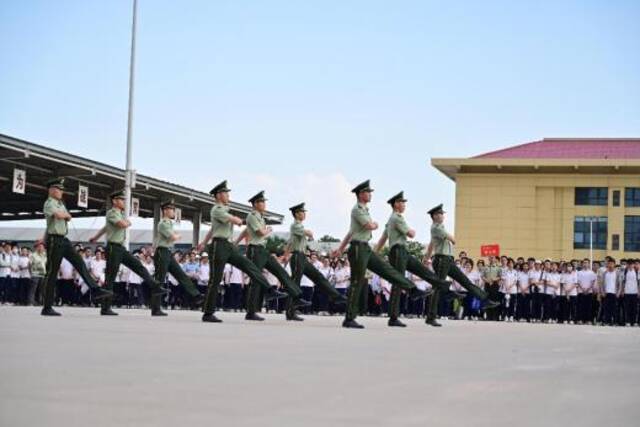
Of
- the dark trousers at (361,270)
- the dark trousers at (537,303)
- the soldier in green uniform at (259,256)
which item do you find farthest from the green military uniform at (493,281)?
the dark trousers at (361,270)

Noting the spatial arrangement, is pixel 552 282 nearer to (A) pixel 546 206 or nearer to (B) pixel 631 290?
(B) pixel 631 290

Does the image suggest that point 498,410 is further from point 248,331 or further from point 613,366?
point 248,331

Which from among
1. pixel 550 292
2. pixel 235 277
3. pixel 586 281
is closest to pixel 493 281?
pixel 550 292

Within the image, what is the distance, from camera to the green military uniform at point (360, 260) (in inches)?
594

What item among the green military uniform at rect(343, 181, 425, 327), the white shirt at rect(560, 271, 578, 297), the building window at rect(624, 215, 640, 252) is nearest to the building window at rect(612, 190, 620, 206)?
the building window at rect(624, 215, 640, 252)

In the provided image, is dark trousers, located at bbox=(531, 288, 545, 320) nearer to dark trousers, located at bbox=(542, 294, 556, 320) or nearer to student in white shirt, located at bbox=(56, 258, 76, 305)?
dark trousers, located at bbox=(542, 294, 556, 320)

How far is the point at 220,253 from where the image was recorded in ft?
52.4

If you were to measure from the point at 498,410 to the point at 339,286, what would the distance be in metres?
22.7

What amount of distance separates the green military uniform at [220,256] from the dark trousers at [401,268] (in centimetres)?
199

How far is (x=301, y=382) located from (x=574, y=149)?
67717mm

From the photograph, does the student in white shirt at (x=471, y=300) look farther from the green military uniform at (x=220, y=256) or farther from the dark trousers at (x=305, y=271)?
the green military uniform at (x=220, y=256)

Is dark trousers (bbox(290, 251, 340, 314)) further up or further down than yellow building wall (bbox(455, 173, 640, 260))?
further down

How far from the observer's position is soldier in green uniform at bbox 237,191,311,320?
1700 centimetres

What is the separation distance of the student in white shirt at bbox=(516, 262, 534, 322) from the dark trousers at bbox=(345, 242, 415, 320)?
36.4 feet
